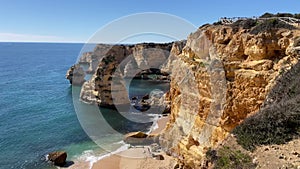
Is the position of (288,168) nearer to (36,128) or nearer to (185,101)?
(185,101)

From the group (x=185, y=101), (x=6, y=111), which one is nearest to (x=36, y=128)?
(x=6, y=111)

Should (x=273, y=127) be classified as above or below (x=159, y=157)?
above

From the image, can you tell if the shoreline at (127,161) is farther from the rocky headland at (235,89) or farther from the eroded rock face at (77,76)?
the eroded rock face at (77,76)

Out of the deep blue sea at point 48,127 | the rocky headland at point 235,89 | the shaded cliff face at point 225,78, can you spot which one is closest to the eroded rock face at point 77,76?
the deep blue sea at point 48,127

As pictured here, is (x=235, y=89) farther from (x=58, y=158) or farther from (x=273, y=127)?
(x=58, y=158)

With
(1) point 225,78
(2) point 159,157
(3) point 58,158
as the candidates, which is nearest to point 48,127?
(3) point 58,158

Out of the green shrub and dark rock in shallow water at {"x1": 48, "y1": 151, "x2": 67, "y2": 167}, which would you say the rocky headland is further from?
dark rock in shallow water at {"x1": 48, "y1": 151, "x2": 67, "y2": 167}
